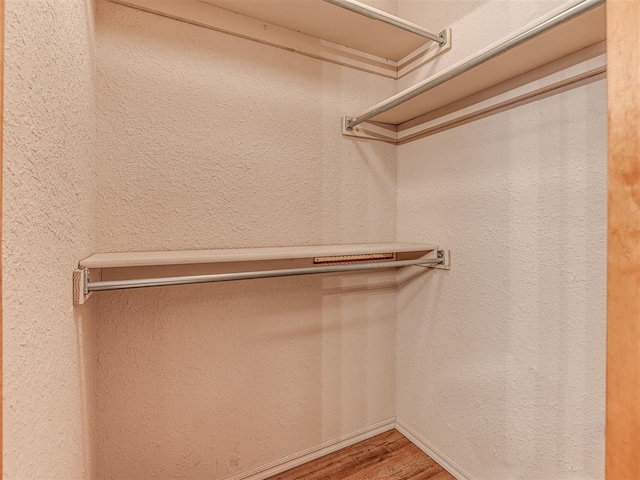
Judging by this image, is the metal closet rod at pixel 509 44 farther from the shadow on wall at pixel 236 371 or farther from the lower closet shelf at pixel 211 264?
the shadow on wall at pixel 236 371

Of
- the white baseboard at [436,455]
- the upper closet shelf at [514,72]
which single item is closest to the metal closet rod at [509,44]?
the upper closet shelf at [514,72]

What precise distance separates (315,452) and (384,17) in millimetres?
1645

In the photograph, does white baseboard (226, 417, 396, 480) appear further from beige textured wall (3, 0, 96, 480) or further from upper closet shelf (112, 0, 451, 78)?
upper closet shelf (112, 0, 451, 78)

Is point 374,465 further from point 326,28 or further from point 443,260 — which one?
point 326,28

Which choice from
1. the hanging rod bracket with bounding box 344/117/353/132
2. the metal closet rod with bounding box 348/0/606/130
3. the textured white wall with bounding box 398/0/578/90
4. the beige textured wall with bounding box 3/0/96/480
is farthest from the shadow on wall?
the textured white wall with bounding box 398/0/578/90

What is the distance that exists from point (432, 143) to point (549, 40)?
0.52 metres

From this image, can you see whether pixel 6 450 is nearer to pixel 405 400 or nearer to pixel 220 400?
pixel 220 400

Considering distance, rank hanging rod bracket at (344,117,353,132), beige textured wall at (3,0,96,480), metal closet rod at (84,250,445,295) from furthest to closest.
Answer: hanging rod bracket at (344,117,353,132) < metal closet rod at (84,250,445,295) < beige textured wall at (3,0,96,480)

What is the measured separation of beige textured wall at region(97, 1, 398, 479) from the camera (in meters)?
0.96

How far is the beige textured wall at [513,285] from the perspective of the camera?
833mm

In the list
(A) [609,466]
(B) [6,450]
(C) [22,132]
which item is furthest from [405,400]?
(C) [22,132]

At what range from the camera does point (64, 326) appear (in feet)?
2.03

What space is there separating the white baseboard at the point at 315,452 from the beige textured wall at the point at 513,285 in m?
0.17

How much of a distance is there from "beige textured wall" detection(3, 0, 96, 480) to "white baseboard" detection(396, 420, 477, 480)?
118 cm
